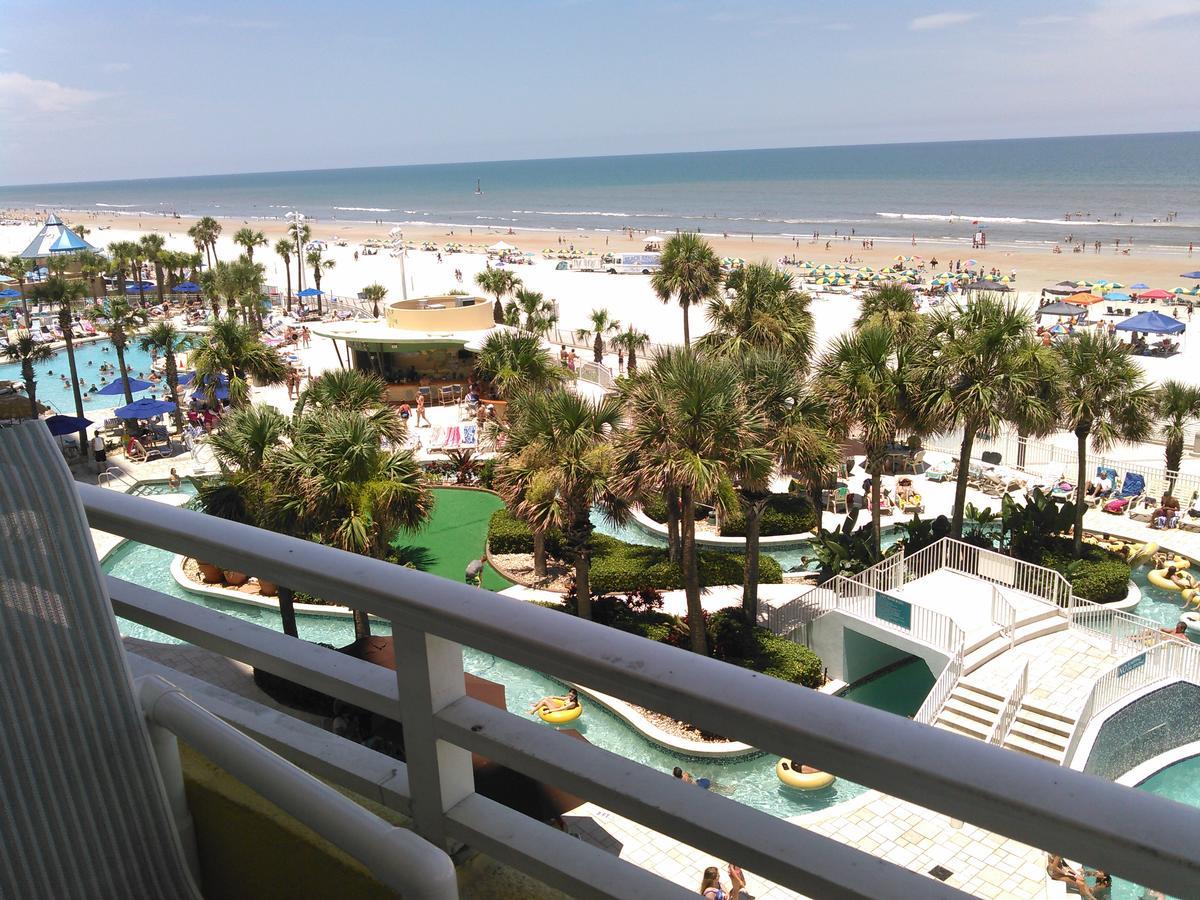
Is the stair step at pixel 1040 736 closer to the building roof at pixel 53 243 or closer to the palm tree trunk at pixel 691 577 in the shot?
the palm tree trunk at pixel 691 577

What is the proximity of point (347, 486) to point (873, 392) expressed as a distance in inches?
373

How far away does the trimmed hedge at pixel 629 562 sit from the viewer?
1756 centimetres

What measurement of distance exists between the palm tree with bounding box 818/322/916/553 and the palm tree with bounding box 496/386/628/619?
443cm

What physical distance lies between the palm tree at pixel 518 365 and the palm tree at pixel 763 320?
393 centimetres

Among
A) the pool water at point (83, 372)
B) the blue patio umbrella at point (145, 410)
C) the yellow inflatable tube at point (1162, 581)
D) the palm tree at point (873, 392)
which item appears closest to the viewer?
the palm tree at point (873, 392)

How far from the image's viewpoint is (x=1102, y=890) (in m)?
9.36

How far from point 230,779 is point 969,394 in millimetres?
16782

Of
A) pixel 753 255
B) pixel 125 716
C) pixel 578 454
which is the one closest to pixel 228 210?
pixel 753 255

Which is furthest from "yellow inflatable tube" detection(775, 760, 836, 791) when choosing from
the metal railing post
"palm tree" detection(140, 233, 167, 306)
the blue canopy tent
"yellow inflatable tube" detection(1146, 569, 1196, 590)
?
"palm tree" detection(140, 233, 167, 306)

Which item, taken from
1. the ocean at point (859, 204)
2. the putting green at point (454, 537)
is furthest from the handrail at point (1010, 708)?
the ocean at point (859, 204)

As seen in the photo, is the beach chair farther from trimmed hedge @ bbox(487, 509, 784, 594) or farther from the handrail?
trimmed hedge @ bbox(487, 509, 784, 594)

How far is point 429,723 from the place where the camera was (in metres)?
1.94

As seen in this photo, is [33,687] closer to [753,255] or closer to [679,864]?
[679,864]

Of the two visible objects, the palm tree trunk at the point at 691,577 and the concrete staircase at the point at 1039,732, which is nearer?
the concrete staircase at the point at 1039,732
